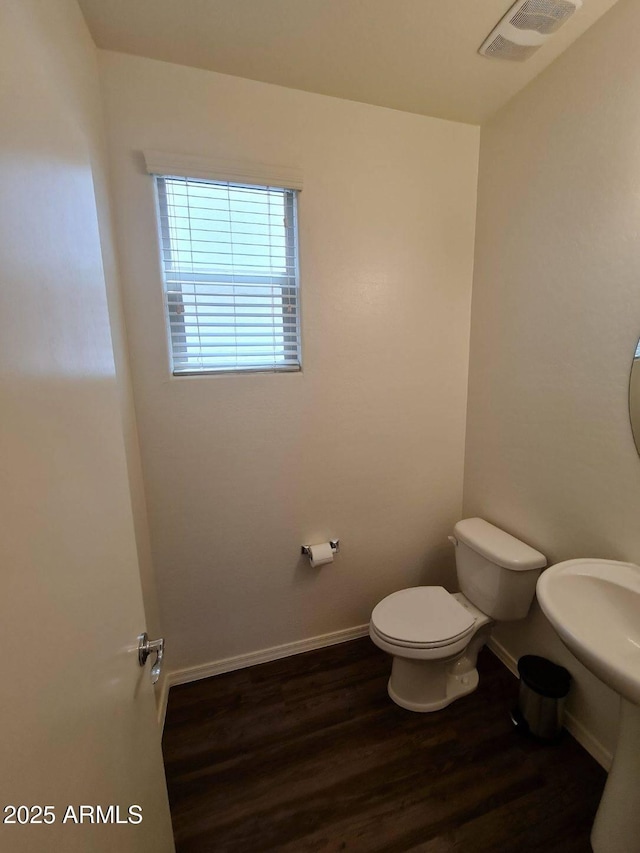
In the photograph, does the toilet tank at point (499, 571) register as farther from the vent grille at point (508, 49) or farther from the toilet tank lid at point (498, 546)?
the vent grille at point (508, 49)

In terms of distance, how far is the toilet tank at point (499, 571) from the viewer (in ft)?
5.05

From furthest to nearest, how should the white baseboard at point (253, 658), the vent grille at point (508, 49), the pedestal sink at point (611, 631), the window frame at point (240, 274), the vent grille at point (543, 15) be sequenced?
the white baseboard at point (253, 658) → the window frame at point (240, 274) → the vent grille at point (508, 49) → the vent grille at point (543, 15) → the pedestal sink at point (611, 631)

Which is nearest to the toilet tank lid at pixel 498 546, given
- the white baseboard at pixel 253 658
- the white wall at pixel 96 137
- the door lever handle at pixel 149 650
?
the white baseboard at pixel 253 658

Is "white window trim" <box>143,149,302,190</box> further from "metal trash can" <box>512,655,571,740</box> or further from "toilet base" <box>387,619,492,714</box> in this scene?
"metal trash can" <box>512,655,571,740</box>

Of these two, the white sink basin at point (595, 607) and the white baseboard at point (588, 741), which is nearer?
the white sink basin at point (595, 607)

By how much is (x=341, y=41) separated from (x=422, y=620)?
230 centimetres

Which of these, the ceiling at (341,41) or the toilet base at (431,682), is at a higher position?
the ceiling at (341,41)

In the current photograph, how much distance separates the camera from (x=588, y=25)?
122 centimetres

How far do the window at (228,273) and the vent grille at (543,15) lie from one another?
0.94 meters

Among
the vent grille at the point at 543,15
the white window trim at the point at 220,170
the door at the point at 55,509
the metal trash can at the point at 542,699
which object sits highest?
the vent grille at the point at 543,15

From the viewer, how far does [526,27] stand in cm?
121

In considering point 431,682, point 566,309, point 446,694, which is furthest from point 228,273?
point 446,694

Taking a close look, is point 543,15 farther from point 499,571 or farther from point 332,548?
point 332,548

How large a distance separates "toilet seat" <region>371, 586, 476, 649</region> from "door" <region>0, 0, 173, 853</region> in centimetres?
101
